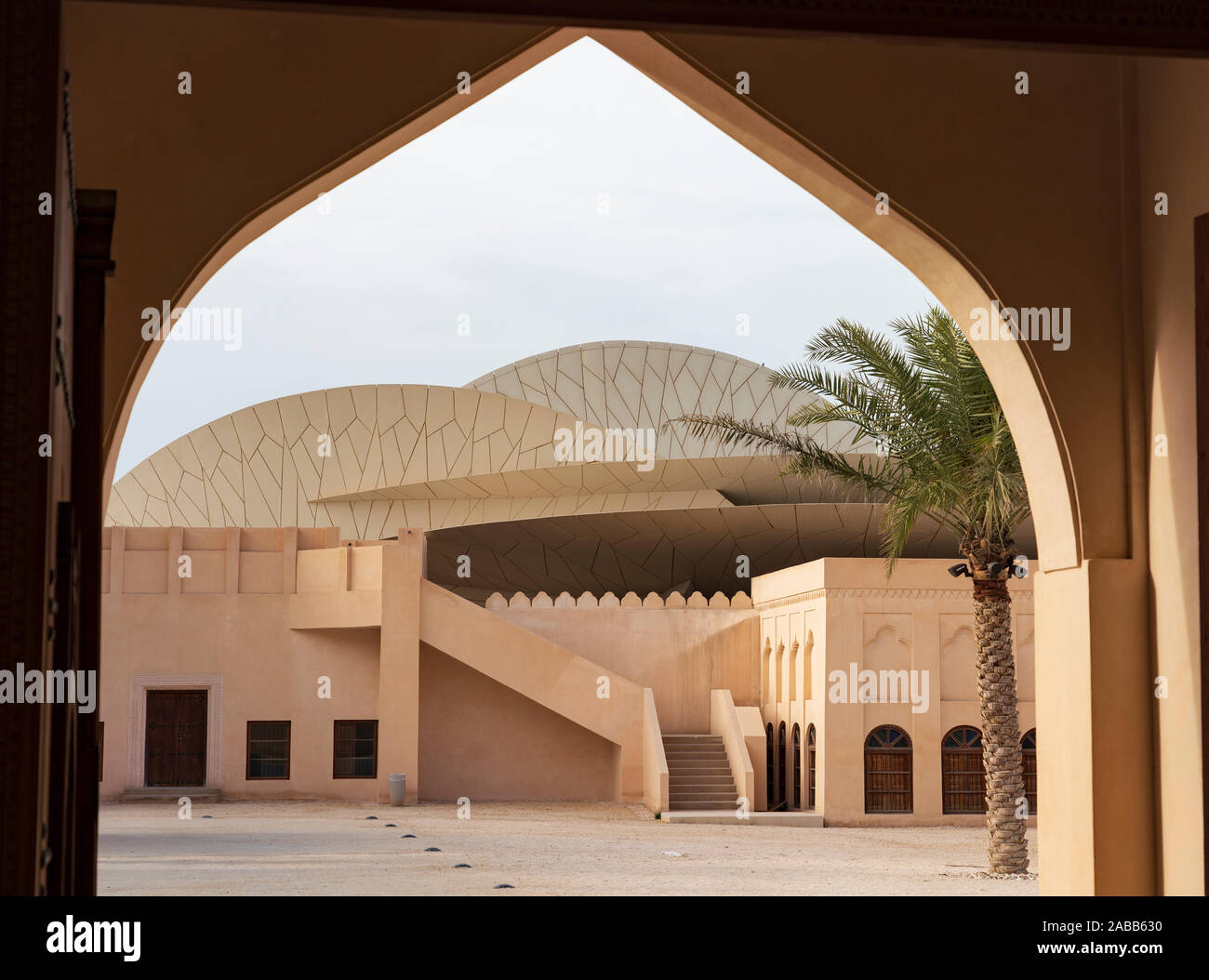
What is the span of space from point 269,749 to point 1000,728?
13.4m

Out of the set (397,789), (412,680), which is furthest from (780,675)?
(397,789)

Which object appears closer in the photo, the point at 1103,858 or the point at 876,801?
the point at 1103,858

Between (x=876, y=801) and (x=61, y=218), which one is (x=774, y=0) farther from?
(x=876, y=801)

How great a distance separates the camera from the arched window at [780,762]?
77.5 ft

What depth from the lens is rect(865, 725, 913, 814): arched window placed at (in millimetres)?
21359

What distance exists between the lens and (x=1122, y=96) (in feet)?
22.7

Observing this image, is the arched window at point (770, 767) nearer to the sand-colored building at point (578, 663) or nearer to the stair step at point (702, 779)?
the sand-colored building at point (578, 663)

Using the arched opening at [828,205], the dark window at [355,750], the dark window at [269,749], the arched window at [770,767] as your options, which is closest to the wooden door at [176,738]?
the dark window at [269,749]

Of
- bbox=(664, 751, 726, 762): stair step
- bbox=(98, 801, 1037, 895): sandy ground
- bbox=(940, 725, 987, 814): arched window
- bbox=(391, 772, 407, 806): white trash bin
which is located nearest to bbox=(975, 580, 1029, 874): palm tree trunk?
bbox=(98, 801, 1037, 895): sandy ground

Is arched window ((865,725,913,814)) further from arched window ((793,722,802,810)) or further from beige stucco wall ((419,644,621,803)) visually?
beige stucco wall ((419,644,621,803))

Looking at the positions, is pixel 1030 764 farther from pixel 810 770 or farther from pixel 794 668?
pixel 794 668

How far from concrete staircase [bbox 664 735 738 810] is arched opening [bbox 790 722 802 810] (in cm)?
106
